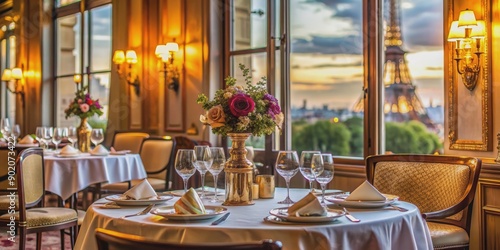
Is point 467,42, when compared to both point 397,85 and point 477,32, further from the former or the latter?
point 397,85

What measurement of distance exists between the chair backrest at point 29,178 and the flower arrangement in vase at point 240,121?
5.40 feet

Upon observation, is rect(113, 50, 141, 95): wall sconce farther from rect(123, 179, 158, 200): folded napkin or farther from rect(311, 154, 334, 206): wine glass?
rect(311, 154, 334, 206): wine glass

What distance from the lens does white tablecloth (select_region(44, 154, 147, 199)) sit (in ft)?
15.2

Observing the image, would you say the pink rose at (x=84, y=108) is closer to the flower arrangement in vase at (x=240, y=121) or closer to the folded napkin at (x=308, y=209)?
the flower arrangement in vase at (x=240, y=121)

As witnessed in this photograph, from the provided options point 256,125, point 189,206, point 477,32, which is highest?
point 477,32

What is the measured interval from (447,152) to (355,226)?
2.36 meters

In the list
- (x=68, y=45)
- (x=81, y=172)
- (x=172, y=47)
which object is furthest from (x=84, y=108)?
(x=68, y=45)

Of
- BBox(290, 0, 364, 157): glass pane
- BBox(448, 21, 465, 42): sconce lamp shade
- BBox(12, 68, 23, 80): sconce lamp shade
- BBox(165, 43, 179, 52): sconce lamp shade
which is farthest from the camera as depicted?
BBox(12, 68, 23, 80): sconce lamp shade

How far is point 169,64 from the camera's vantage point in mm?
6652

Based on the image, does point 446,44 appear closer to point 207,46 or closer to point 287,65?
point 287,65

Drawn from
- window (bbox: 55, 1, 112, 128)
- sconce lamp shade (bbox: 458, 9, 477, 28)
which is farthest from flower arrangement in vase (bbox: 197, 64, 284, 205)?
window (bbox: 55, 1, 112, 128)

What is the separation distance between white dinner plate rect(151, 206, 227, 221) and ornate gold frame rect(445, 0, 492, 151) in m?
2.25

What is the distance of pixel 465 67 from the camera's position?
3.78 m

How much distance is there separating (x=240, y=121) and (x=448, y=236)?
1383 millimetres
